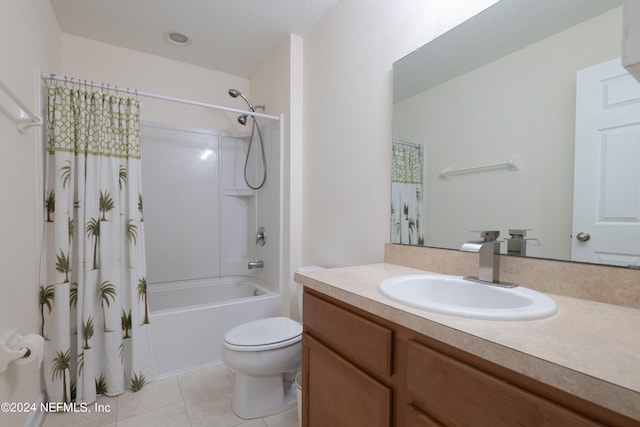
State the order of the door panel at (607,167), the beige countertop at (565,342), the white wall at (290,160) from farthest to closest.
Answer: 1. the white wall at (290,160)
2. the door panel at (607,167)
3. the beige countertop at (565,342)

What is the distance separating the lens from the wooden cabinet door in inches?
32.8

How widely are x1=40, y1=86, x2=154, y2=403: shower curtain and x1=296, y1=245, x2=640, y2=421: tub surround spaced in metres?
1.38

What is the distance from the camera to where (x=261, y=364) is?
148cm

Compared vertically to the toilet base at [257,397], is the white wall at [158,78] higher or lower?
higher

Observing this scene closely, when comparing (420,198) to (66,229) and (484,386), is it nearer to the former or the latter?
(484,386)

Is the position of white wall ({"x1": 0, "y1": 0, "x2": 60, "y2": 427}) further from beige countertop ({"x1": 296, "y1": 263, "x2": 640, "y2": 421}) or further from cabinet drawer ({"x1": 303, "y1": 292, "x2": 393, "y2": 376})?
beige countertop ({"x1": 296, "y1": 263, "x2": 640, "y2": 421})

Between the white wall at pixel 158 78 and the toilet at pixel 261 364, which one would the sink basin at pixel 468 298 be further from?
the white wall at pixel 158 78

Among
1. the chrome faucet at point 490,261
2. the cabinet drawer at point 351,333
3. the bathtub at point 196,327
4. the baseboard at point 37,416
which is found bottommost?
the baseboard at point 37,416

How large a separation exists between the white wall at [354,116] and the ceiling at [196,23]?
25cm

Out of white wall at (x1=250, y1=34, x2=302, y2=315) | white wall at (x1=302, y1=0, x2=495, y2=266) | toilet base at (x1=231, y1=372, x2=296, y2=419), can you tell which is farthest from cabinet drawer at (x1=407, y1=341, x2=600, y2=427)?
white wall at (x1=250, y1=34, x2=302, y2=315)

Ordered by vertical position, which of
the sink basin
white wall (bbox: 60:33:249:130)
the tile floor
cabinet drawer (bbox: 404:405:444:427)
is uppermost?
white wall (bbox: 60:33:249:130)

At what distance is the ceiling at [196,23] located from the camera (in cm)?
194

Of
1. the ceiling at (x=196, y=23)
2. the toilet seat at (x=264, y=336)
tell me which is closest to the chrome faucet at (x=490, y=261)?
the toilet seat at (x=264, y=336)

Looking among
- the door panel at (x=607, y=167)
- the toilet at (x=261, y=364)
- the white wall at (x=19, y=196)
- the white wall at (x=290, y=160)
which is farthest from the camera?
the white wall at (x=290, y=160)
